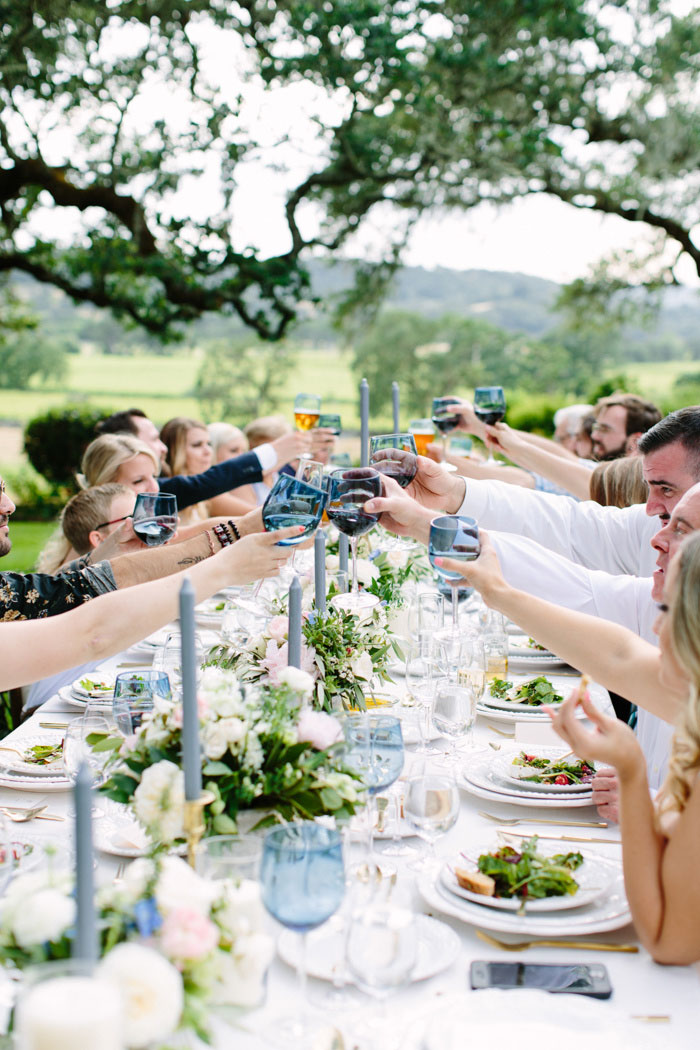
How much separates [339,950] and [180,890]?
368 mm

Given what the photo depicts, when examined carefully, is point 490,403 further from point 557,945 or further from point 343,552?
point 557,945

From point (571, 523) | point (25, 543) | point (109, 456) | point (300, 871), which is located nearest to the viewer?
point (300, 871)

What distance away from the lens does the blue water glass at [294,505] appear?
5.78 feet

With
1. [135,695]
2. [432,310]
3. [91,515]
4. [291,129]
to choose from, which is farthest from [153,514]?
[432,310]

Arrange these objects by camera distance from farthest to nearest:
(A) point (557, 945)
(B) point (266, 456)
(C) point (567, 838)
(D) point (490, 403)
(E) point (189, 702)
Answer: (B) point (266, 456), (D) point (490, 403), (C) point (567, 838), (A) point (557, 945), (E) point (189, 702)

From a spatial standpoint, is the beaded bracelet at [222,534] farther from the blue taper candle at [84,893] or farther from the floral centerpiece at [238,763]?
the blue taper candle at [84,893]

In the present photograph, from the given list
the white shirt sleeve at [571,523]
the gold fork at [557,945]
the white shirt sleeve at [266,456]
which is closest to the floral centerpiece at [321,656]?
the gold fork at [557,945]

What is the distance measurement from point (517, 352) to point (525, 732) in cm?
1503

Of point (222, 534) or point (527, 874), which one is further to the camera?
point (222, 534)

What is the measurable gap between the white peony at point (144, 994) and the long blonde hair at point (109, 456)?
306cm

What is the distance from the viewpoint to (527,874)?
53.5 inches

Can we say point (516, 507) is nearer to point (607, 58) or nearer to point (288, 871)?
point (288, 871)

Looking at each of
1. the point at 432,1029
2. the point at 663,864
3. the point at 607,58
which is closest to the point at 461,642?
the point at 663,864

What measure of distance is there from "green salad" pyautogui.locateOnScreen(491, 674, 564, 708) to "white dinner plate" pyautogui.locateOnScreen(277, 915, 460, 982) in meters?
1.07
